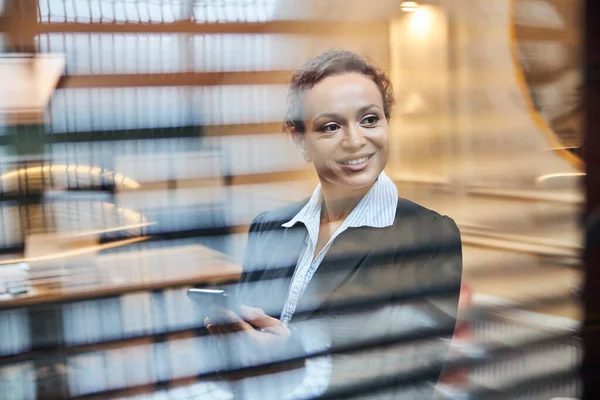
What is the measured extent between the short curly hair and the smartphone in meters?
0.41

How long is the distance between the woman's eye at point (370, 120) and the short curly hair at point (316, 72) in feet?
0.29

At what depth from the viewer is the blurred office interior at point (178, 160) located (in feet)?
4.10

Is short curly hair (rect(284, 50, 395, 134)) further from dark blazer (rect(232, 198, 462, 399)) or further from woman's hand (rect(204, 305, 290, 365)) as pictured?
woman's hand (rect(204, 305, 290, 365))

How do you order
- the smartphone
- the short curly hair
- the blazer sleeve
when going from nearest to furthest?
the smartphone → the short curly hair → the blazer sleeve

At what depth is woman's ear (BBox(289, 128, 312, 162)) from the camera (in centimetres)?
158

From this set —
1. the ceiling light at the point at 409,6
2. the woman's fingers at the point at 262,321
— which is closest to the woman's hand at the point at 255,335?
the woman's fingers at the point at 262,321

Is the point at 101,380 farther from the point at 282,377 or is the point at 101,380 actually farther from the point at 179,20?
the point at 179,20

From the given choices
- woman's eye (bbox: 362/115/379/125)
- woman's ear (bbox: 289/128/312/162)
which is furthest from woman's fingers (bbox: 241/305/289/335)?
woman's eye (bbox: 362/115/379/125)

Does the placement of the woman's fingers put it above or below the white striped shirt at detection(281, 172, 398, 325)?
below

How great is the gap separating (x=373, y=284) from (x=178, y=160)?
62cm

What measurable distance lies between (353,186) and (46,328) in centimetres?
78

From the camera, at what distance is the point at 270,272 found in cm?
161

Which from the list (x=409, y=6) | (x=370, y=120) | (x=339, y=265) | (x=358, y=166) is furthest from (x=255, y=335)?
(x=409, y=6)

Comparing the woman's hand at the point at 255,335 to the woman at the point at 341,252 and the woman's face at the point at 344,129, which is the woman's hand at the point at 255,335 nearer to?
the woman at the point at 341,252
